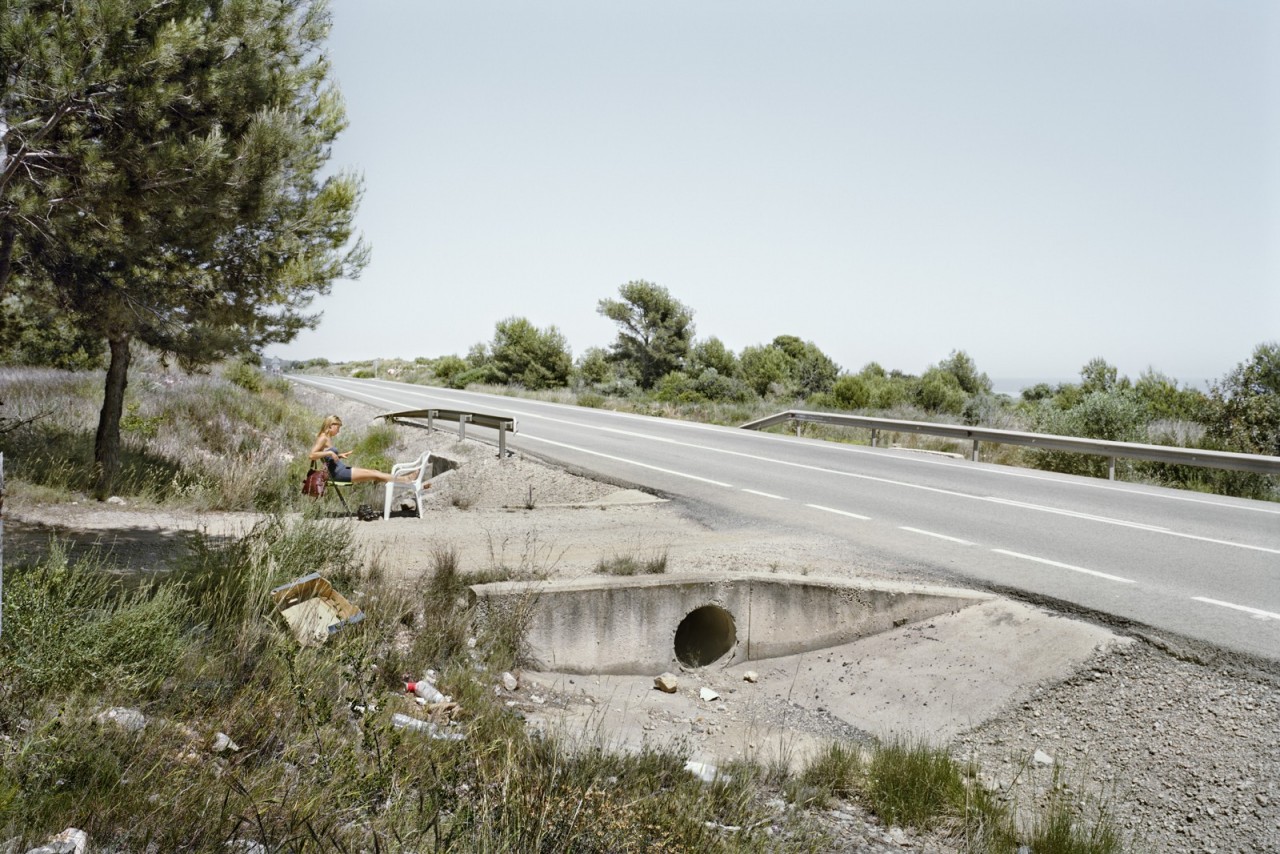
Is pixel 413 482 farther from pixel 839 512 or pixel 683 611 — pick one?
pixel 839 512

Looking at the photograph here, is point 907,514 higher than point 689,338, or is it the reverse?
point 689,338

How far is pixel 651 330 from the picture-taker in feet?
199

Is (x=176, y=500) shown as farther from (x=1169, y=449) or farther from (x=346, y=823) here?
(x=1169, y=449)

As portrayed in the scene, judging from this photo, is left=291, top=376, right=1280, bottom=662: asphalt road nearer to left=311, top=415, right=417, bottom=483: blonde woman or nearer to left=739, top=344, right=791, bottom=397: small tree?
left=311, top=415, right=417, bottom=483: blonde woman

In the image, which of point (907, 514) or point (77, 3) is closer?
point (77, 3)

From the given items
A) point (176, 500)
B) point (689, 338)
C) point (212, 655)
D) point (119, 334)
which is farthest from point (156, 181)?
point (689, 338)

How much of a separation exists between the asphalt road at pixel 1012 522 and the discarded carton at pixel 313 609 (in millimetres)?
4740

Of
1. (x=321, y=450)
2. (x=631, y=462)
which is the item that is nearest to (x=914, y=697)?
(x=321, y=450)

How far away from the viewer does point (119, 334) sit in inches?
347

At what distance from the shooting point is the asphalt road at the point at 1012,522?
6539mm

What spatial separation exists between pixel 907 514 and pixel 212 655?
26.5 feet

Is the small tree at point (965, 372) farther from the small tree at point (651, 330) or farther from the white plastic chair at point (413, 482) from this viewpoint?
the white plastic chair at point (413, 482)

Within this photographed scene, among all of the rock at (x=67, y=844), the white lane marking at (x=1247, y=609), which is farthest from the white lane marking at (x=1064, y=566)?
the rock at (x=67, y=844)

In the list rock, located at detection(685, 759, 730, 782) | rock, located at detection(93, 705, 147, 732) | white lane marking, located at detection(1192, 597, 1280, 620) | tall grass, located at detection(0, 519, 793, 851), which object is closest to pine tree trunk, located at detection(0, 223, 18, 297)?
tall grass, located at detection(0, 519, 793, 851)
